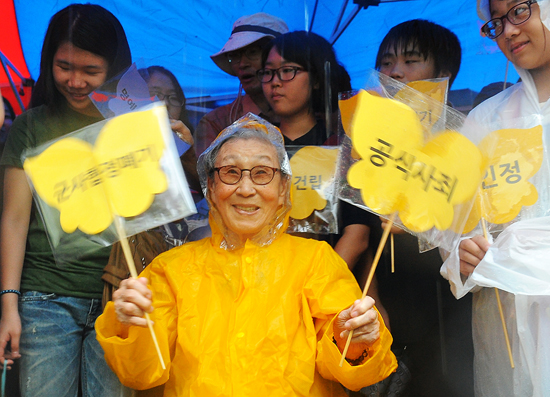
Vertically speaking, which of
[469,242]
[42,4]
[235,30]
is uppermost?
[42,4]

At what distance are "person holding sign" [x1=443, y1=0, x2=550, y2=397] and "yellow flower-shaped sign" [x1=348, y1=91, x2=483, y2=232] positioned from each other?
0.62 ft

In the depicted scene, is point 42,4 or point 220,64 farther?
point 220,64

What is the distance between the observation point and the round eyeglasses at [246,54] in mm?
2939

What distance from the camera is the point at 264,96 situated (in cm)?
294

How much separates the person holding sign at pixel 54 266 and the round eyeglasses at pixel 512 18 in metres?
1.66

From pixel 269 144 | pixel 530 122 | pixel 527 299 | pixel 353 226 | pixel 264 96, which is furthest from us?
pixel 264 96

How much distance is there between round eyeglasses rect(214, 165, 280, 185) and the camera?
7.26ft

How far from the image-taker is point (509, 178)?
6.89 ft

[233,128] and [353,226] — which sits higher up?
[233,128]

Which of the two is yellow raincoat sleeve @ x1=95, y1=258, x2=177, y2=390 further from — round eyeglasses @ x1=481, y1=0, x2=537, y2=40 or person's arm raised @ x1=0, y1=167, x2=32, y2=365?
round eyeglasses @ x1=481, y1=0, x2=537, y2=40

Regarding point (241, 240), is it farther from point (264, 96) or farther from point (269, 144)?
point (264, 96)

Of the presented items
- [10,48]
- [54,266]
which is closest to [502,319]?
[54,266]

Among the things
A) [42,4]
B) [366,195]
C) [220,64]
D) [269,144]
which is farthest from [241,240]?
[42,4]

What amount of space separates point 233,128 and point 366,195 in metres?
0.75
